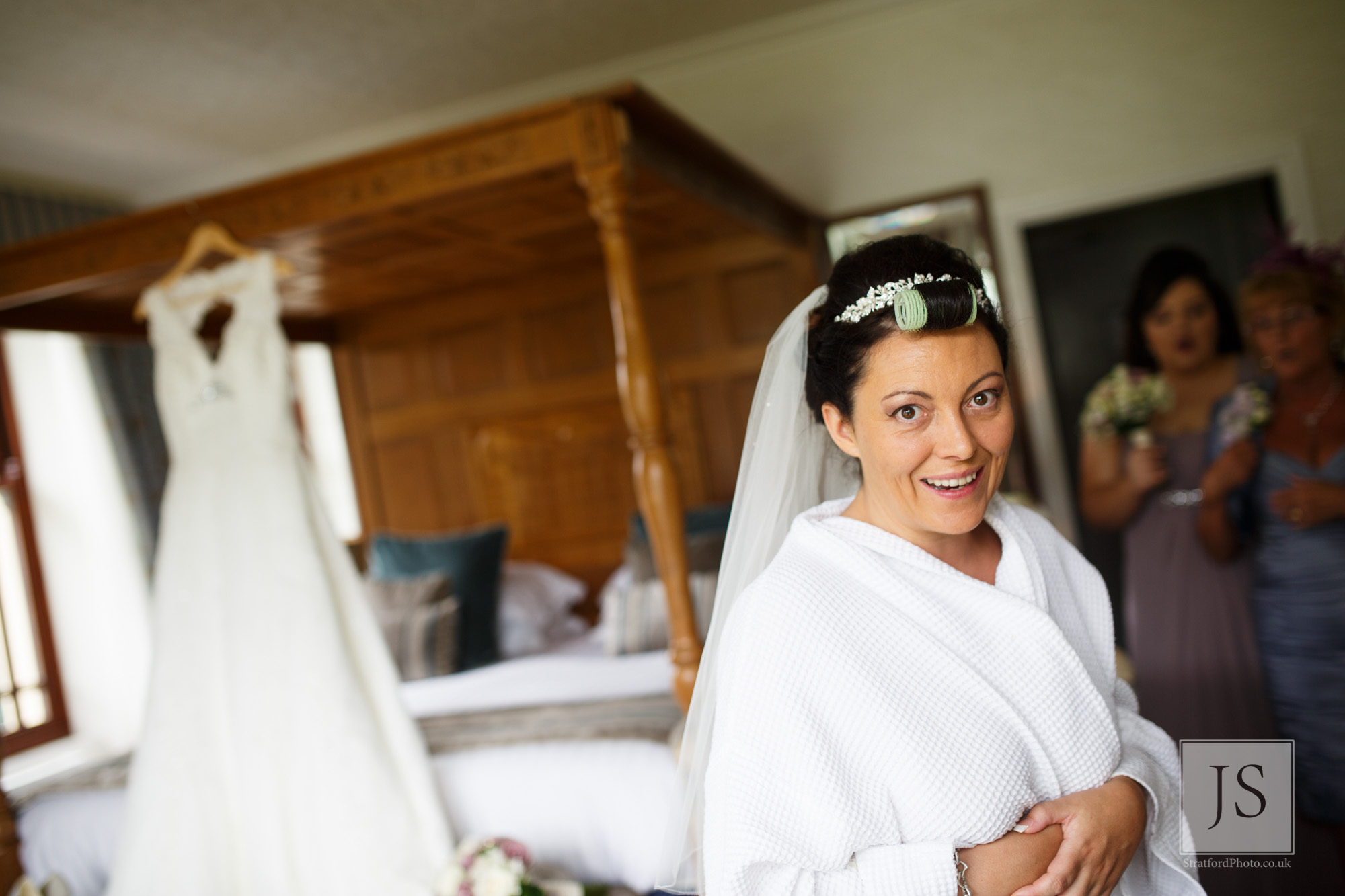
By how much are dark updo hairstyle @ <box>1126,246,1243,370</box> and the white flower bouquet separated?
2.48 metres

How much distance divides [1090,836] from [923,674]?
1.05 ft

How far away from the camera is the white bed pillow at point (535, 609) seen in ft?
15.0

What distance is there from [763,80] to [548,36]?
1077 millimetres

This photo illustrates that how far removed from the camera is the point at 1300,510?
264cm

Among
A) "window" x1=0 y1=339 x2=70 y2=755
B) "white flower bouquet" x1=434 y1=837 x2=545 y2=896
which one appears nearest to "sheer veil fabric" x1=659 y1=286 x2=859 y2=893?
"white flower bouquet" x1=434 y1=837 x2=545 y2=896

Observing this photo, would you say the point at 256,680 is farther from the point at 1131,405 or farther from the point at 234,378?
the point at 1131,405

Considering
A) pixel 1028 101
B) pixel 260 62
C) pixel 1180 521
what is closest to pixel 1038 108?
pixel 1028 101

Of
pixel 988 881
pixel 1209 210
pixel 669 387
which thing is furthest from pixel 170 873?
pixel 1209 210

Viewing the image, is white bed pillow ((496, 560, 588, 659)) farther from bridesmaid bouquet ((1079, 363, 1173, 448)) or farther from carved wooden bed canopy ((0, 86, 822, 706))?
bridesmaid bouquet ((1079, 363, 1173, 448))

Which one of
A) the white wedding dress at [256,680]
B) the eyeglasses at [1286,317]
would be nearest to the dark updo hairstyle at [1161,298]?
the eyeglasses at [1286,317]

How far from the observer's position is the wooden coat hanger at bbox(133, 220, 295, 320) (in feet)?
10.1

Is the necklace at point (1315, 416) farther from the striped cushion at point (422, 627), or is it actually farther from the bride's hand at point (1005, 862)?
the striped cushion at point (422, 627)

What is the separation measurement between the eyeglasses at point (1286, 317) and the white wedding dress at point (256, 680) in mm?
2867

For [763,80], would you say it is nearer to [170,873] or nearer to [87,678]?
[170,873]
